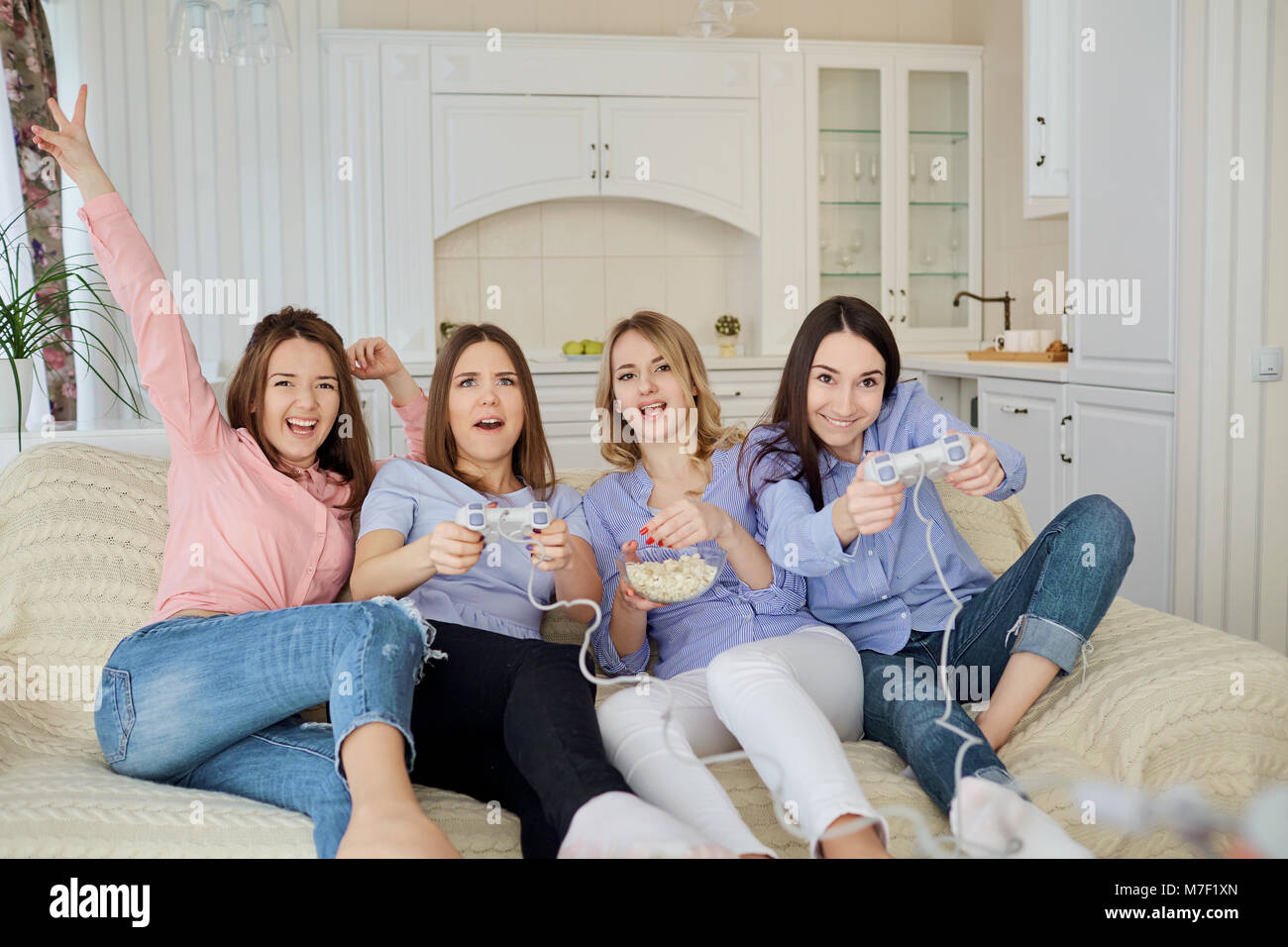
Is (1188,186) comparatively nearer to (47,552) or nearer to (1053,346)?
(1053,346)

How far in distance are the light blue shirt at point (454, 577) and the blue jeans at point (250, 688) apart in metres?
0.22

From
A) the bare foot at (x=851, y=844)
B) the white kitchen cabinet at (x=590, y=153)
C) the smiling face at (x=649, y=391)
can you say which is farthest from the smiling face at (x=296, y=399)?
the white kitchen cabinet at (x=590, y=153)

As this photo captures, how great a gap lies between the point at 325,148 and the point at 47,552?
2.84 meters

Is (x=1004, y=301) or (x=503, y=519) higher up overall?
(x=1004, y=301)

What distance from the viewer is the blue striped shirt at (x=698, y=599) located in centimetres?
171

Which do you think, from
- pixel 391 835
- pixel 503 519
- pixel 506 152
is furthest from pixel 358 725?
pixel 506 152

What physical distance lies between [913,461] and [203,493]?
41.4 inches

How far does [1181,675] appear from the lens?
1.50m

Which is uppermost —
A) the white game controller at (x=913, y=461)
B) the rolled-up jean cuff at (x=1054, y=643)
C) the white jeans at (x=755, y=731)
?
the white game controller at (x=913, y=461)

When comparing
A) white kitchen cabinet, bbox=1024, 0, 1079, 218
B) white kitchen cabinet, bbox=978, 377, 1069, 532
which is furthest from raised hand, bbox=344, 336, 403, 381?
white kitchen cabinet, bbox=1024, 0, 1079, 218

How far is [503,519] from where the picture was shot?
1.47 meters

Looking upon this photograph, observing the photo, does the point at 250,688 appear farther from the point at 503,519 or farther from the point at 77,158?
the point at 77,158

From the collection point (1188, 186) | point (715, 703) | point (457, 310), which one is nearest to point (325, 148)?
point (457, 310)

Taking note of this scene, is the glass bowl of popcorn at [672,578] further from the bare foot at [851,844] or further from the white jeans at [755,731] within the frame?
the bare foot at [851,844]
